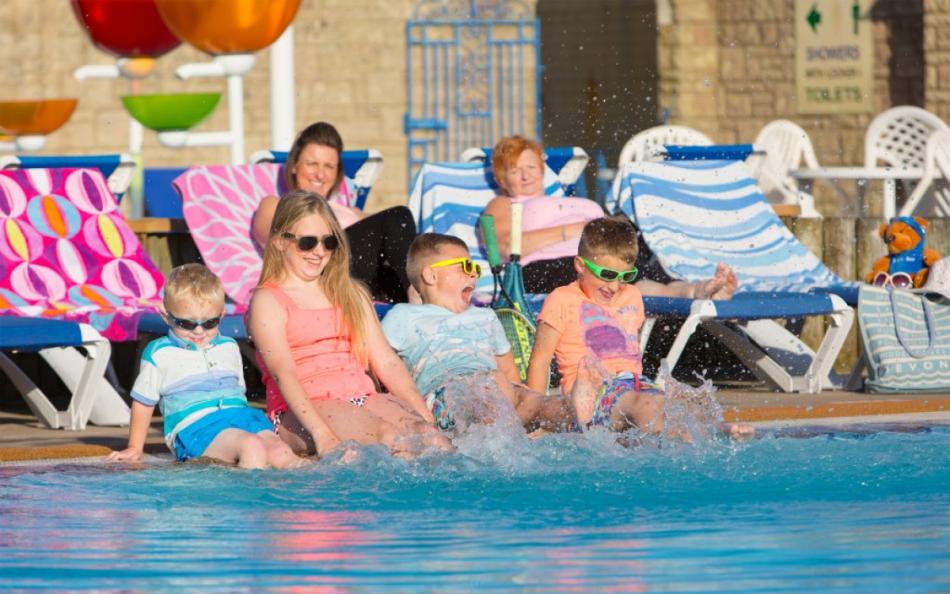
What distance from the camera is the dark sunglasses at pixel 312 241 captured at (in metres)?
5.78

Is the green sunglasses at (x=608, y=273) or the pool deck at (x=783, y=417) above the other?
the green sunglasses at (x=608, y=273)

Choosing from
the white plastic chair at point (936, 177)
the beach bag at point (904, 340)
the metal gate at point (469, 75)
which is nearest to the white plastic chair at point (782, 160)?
the white plastic chair at point (936, 177)

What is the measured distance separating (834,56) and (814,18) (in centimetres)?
40

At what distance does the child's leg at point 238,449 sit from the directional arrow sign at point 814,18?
13.2 m

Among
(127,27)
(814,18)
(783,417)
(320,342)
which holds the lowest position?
(783,417)

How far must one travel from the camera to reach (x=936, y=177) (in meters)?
12.9

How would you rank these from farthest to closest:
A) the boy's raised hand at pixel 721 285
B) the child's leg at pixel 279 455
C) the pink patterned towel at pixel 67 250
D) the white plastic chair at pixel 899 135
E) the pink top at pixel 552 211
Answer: the white plastic chair at pixel 899 135
the pink top at pixel 552 211
the pink patterned towel at pixel 67 250
the boy's raised hand at pixel 721 285
the child's leg at pixel 279 455

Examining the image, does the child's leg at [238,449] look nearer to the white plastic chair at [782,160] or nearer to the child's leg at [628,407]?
the child's leg at [628,407]

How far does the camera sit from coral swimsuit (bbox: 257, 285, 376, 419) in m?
5.77

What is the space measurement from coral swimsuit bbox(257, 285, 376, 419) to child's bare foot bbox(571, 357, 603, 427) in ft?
2.11

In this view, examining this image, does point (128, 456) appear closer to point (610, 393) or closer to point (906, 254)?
point (610, 393)

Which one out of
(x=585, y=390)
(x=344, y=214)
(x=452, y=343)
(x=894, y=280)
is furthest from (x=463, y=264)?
(x=894, y=280)

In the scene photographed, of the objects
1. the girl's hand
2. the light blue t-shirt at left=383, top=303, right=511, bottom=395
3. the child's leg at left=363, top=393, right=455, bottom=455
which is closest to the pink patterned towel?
the light blue t-shirt at left=383, top=303, right=511, bottom=395

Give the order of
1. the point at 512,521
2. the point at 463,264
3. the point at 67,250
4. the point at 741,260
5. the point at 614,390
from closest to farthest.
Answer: the point at 512,521 < the point at 614,390 < the point at 463,264 < the point at 67,250 < the point at 741,260
